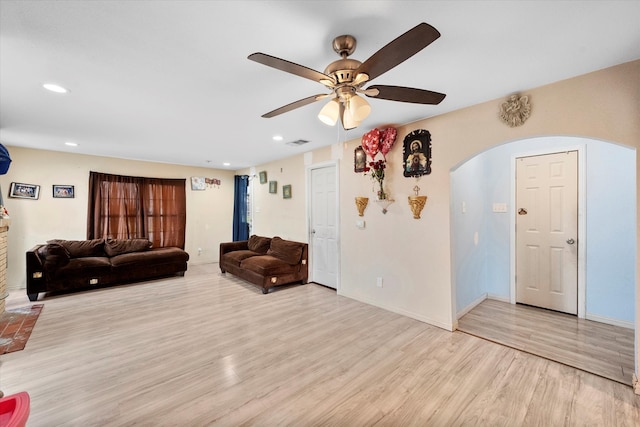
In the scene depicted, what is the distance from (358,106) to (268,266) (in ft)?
9.94

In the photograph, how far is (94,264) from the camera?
4188 millimetres

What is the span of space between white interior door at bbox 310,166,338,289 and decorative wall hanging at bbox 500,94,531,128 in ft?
7.67

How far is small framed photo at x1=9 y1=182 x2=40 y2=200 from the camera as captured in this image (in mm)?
4309

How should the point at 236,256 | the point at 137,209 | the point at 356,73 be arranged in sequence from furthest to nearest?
the point at 137,209
the point at 236,256
the point at 356,73

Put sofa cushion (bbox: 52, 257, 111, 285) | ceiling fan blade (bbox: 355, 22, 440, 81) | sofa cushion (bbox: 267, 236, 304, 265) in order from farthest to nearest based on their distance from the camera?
sofa cushion (bbox: 267, 236, 304, 265) < sofa cushion (bbox: 52, 257, 111, 285) < ceiling fan blade (bbox: 355, 22, 440, 81)

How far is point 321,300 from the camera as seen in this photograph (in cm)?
379

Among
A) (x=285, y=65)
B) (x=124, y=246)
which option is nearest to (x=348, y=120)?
(x=285, y=65)

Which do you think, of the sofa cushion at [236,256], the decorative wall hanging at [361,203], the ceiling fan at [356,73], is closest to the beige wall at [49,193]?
the sofa cushion at [236,256]

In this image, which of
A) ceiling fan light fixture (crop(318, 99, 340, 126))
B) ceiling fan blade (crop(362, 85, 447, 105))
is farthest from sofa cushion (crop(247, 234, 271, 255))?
ceiling fan blade (crop(362, 85, 447, 105))

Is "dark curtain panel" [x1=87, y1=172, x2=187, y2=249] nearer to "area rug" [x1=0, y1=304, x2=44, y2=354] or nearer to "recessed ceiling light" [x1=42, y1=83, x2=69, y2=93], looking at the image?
"area rug" [x1=0, y1=304, x2=44, y2=354]

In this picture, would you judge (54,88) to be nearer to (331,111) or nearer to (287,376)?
(331,111)

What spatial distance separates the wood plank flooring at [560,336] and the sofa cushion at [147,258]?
4.80 meters

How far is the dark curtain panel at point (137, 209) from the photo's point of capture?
5.03 metres

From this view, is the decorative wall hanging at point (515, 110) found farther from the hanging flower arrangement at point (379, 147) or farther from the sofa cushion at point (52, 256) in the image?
the sofa cushion at point (52, 256)
